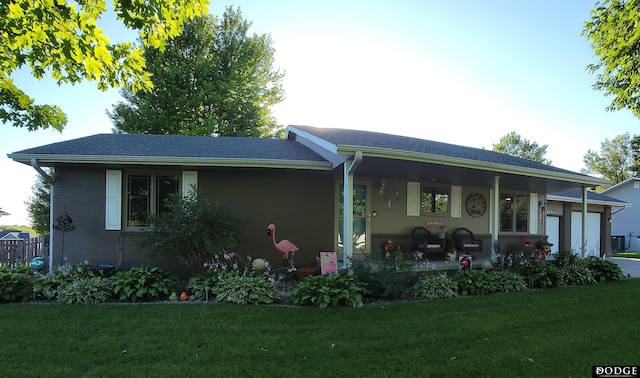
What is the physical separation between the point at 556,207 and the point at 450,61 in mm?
7811

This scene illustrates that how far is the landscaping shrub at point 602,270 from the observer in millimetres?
8727

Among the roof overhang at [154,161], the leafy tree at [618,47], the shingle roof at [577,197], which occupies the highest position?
the leafy tree at [618,47]

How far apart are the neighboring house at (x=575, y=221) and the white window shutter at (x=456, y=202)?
16.4 feet

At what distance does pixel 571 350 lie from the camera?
4.05 metres

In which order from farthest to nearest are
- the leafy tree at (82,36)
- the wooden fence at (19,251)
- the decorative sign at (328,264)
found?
the wooden fence at (19,251) → the decorative sign at (328,264) → the leafy tree at (82,36)

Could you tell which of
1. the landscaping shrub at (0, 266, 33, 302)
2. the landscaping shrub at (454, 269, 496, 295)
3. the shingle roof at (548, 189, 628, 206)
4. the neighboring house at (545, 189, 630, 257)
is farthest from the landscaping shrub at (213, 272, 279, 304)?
the shingle roof at (548, 189, 628, 206)

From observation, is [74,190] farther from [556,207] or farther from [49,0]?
[556,207]

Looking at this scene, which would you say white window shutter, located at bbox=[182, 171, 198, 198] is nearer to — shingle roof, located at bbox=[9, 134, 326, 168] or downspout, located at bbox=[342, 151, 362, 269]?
shingle roof, located at bbox=[9, 134, 326, 168]

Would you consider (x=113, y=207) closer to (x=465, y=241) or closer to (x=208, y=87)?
(x=465, y=241)

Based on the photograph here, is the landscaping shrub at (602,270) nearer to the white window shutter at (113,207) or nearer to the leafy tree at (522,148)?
the white window shutter at (113,207)

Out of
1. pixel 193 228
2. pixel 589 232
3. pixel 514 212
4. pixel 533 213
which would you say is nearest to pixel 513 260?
pixel 514 212

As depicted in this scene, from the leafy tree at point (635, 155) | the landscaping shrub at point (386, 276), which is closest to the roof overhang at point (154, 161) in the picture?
the landscaping shrub at point (386, 276)

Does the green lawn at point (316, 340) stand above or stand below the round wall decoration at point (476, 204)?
below

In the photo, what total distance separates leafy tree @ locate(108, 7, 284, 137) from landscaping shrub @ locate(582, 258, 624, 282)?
15.4 m
